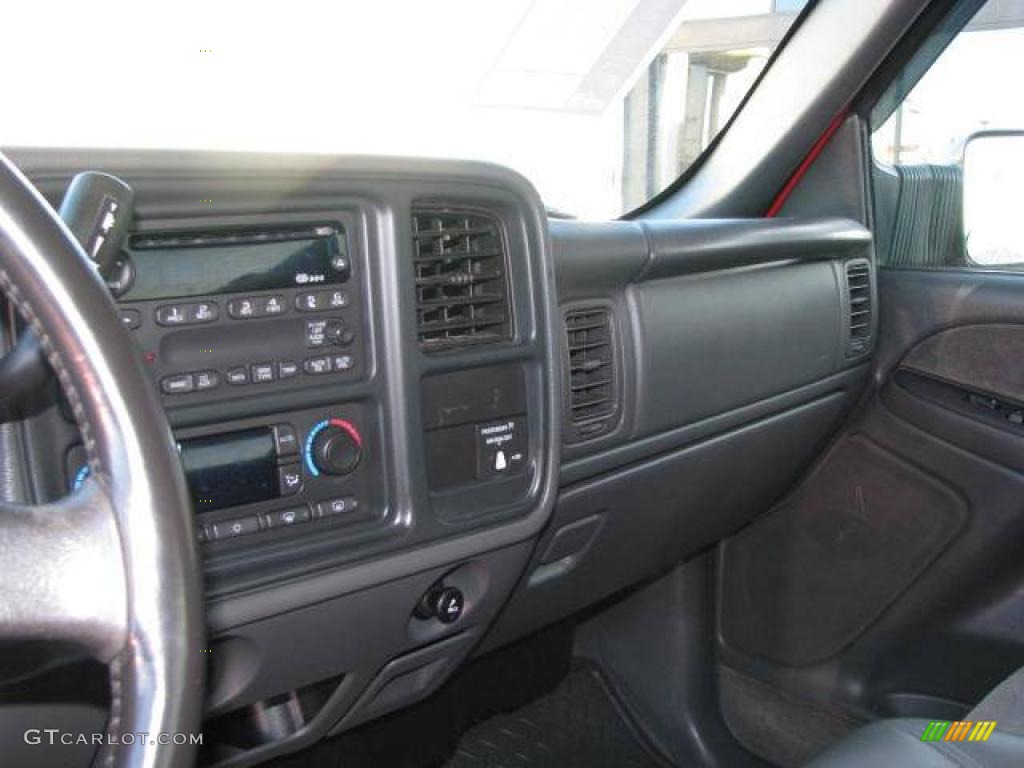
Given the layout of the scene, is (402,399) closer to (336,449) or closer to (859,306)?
(336,449)

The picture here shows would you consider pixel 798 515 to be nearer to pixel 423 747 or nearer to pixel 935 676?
pixel 935 676

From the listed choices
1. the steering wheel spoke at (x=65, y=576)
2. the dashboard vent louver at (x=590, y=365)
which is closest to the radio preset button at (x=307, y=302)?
the dashboard vent louver at (x=590, y=365)

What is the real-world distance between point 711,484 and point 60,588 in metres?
1.52

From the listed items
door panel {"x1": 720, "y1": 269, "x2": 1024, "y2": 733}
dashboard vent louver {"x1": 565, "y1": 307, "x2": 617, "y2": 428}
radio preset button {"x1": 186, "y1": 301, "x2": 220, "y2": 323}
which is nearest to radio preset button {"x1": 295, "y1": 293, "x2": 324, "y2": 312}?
radio preset button {"x1": 186, "y1": 301, "x2": 220, "y2": 323}

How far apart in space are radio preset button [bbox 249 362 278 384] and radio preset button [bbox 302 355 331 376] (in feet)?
0.14

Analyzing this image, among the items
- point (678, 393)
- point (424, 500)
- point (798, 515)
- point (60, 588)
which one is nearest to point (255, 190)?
point (424, 500)

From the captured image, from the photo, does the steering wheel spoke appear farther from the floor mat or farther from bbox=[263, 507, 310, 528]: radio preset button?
the floor mat

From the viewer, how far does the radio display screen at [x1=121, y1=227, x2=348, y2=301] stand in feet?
3.79

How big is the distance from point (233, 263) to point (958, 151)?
1.80 metres

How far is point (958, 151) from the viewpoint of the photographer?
7.94 ft

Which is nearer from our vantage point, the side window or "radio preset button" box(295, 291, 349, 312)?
"radio preset button" box(295, 291, 349, 312)

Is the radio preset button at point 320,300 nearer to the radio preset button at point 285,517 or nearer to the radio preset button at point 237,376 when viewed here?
the radio preset button at point 237,376

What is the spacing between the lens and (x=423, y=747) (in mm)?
2195

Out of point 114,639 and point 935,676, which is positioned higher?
point 114,639
